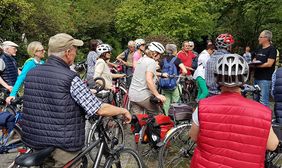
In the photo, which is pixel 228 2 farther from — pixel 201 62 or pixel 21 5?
pixel 201 62

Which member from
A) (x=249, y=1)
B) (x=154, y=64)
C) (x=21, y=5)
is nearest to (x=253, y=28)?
(x=249, y=1)

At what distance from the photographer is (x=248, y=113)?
237 cm

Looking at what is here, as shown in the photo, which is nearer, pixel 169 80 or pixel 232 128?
pixel 232 128

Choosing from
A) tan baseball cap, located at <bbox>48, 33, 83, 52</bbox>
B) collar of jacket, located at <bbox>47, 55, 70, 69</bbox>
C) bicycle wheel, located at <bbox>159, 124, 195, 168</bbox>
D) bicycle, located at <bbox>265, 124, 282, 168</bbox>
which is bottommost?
bicycle wheel, located at <bbox>159, 124, 195, 168</bbox>

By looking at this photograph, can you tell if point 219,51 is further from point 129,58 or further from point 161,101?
point 129,58

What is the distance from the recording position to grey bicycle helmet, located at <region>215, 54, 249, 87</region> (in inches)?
98.7

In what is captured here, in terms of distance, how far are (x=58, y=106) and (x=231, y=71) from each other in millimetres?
1502

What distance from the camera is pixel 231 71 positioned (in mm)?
2521

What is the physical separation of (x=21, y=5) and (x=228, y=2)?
1278 cm

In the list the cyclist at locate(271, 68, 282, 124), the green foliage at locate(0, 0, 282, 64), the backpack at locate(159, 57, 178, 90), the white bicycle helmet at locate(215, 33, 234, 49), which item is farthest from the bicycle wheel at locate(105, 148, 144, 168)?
the green foliage at locate(0, 0, 282, 64)

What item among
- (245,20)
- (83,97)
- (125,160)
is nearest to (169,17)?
(245,20)

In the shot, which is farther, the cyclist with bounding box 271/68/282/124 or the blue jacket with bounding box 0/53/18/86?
the blue jacket with bounding box 0/53/18/86

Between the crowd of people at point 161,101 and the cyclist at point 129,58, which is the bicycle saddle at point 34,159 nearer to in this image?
the crowd of people at point 161,101

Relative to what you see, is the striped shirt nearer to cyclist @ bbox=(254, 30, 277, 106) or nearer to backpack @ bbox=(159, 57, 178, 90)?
backpack @ bbox=(159, 57, 178, 90)
